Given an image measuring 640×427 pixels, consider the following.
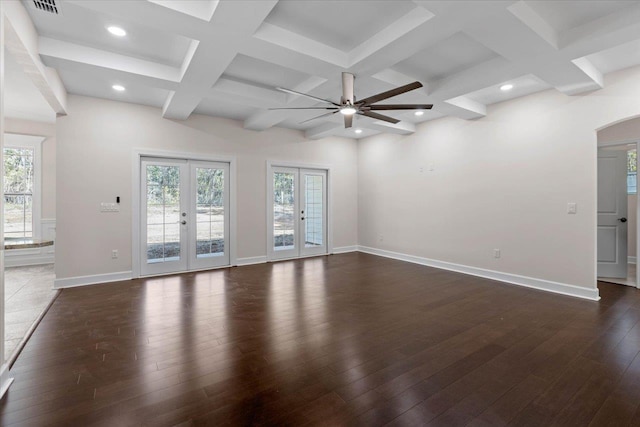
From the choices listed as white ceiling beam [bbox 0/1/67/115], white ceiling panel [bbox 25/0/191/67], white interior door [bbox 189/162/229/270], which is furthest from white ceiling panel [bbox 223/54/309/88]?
white interior door [bbox 189/162/229/270]

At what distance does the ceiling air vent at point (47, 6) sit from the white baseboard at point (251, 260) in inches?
179

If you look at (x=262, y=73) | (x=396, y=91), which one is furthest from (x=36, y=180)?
(x=396, y=91)

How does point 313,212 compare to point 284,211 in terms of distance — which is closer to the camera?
point 284,211

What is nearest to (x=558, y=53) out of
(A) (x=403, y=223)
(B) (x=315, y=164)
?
(A) (x=403, y=223)

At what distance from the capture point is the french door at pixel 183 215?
5375mm

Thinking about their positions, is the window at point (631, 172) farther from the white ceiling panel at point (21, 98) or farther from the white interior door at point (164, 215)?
the white ceiling panel at point (21, 98)

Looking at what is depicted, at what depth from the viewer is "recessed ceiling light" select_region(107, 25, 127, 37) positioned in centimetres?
299

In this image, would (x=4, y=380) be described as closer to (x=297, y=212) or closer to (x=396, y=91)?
(x=396, y=91)

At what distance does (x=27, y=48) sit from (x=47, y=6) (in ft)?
1.44

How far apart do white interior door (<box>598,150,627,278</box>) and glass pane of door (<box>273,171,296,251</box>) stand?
5.78 meters

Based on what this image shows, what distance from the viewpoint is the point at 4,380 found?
2148mm

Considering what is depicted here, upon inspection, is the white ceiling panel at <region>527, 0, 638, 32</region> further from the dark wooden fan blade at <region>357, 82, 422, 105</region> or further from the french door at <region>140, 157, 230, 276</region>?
the french door at <region>140, 157, 230, 276</region>

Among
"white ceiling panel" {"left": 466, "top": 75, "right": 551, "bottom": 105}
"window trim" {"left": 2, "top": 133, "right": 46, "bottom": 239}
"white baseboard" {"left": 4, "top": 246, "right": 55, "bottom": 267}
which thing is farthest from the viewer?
"window trim" {"left": 2, "top": 133, "right": 46, "bottom": 239}

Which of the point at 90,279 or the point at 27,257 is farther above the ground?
the point at 27,257
